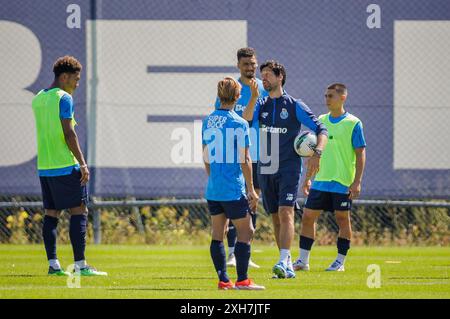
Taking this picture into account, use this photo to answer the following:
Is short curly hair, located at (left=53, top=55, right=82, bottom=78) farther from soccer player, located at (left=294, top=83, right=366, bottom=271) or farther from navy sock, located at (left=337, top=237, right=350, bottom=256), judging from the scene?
navy sock, located at (left=337, top=237, right=350, bottom=256)

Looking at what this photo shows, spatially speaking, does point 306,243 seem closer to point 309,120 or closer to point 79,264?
point 309,120

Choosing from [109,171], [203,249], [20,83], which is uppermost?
[20,83]

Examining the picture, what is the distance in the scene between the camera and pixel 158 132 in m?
16.1

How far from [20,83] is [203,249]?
3548 millimetres

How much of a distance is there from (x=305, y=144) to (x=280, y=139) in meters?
0.31

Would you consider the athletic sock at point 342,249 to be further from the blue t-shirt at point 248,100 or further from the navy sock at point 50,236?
the navy sock at point 50,236

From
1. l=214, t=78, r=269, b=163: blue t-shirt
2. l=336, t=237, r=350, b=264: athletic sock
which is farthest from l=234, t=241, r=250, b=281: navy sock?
l=336, t=237, r=350, b=264: athletic sock

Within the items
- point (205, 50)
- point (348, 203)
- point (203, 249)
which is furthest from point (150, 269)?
point (205, 50)

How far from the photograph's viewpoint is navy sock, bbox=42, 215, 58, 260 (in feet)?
37.3

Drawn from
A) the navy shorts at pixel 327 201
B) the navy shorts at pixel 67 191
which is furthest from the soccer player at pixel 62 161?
the navy shorts at pixel 327 201

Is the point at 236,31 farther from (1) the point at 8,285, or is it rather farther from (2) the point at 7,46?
(1) the point at 8,285

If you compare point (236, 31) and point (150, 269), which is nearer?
point (150, 269)

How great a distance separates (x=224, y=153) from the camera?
9430 mm
